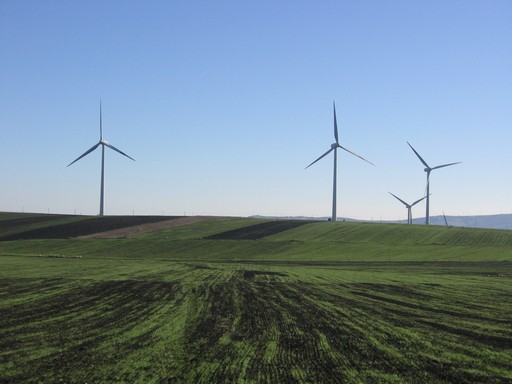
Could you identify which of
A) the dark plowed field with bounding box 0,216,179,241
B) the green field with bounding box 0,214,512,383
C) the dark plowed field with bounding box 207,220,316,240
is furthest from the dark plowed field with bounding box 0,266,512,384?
the dark plowed field with bounding box 0,216,179,241

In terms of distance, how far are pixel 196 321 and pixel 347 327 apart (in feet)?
17.8

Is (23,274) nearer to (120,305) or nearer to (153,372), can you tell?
(120,305)

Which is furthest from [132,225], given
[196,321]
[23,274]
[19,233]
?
[196,321]

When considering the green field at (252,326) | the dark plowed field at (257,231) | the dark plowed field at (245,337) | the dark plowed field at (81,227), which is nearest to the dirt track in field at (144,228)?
the dark plowed field at (81,227)

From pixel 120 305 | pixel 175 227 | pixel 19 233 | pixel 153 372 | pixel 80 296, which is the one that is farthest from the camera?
pixel 175 227

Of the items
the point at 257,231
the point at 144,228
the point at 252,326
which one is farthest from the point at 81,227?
the point at 252,326

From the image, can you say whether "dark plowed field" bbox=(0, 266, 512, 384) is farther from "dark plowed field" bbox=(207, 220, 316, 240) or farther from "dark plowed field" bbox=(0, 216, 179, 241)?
"dark plowed field" bbox=(0, 216, 179, 241)

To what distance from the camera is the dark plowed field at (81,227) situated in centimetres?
7850

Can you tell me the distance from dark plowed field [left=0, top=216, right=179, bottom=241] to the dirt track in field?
241 cm

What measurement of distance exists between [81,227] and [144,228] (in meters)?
11.0

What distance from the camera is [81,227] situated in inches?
3501

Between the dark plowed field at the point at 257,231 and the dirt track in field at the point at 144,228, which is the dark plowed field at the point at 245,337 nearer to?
the dark plowed field at the point at 257,231

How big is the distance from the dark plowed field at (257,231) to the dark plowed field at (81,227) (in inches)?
794

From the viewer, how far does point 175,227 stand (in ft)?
300
